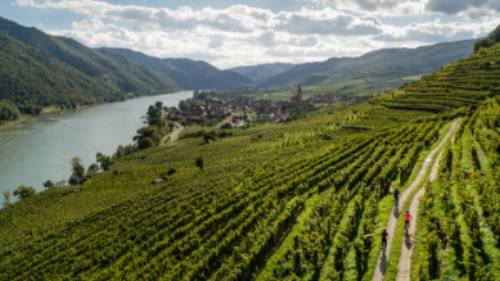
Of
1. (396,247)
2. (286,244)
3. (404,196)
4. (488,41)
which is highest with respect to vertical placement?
(488,41)

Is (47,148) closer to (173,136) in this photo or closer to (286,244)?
(173,136)

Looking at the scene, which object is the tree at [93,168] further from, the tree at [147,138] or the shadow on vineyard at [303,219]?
the shadow on vineyard at [303,219]

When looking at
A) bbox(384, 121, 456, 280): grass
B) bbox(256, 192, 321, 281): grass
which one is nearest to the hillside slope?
bbox(384, 121, 456, 280): grass

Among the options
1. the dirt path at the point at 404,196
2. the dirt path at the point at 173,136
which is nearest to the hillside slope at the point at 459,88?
the dirt path at the point at 404,196

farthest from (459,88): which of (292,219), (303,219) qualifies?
(292,219)

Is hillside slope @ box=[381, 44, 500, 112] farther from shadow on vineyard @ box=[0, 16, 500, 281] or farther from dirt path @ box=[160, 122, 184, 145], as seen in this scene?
dirt path @ box=[160, 122, 184, 145]
